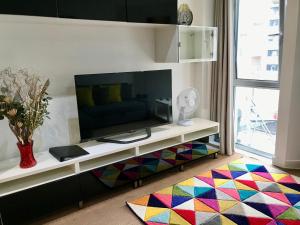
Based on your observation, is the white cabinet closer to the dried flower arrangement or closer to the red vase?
the dried flower arrangement

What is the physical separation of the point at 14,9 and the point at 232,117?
275cm

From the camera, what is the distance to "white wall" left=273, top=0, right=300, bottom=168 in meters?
2.65

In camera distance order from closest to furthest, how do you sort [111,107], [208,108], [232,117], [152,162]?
[111,107], [152,162], [232,117], [208,108]

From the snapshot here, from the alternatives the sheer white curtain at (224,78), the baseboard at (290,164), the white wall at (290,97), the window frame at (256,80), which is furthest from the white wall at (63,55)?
the baseboard at (290,164)

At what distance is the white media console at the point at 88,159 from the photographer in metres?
1.95

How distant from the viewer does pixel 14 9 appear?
5.78 feet

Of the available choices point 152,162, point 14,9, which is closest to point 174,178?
point 152,162

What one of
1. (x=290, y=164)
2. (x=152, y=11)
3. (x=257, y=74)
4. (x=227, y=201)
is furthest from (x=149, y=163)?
(x=257, y=74)

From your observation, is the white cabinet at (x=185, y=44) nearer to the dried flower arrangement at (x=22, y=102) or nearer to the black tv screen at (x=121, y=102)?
the black tv screen at (x=121, y=102)

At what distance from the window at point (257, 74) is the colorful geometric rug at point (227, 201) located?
82cm

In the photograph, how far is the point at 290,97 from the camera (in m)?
2.80

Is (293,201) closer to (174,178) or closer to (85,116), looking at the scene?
(174,178)

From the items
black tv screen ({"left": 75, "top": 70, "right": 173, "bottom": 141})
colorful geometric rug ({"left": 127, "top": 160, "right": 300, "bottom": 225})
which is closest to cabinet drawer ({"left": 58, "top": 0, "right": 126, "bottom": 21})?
black tv screen ({"left": 75, "top": 70, "right": 173, "bottom": 141})

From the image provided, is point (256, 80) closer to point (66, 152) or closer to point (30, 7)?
point (66, 152)
